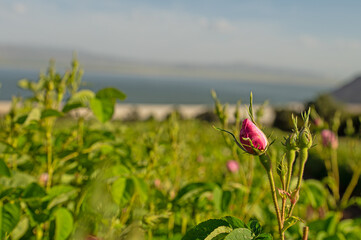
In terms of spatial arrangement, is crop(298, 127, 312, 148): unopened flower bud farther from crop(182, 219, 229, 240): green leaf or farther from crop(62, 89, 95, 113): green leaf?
crop(62, 89, 95, 113): green leaf

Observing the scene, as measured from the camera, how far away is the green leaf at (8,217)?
96 centimetres

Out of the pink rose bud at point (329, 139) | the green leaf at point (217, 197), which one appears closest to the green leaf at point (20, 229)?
the green leaf at point (217, 197)

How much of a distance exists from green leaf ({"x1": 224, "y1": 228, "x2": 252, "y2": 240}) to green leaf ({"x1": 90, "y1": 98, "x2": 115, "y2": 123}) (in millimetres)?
699

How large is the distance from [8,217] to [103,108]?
45 centimetres

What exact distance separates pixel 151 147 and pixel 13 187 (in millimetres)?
488

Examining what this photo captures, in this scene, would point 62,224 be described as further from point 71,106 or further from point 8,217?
point 71,106

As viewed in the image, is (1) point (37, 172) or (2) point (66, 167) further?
(1) point (37, 172)

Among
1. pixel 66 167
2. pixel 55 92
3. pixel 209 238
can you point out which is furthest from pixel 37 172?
pixel 209 238

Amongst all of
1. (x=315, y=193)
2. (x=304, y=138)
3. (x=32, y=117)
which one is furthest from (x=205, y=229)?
(x=315, y=193)

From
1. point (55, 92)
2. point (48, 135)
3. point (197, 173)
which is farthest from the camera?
point (197, 173)

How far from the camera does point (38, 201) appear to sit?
105 centimetres

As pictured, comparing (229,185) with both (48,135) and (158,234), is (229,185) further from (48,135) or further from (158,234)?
(48,135)

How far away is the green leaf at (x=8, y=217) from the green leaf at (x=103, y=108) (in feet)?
1.23

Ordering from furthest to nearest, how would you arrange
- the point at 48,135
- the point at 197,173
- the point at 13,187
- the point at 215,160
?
the point at 215,160
the point at 197,173
the point at 48,135
the point at 13,187
